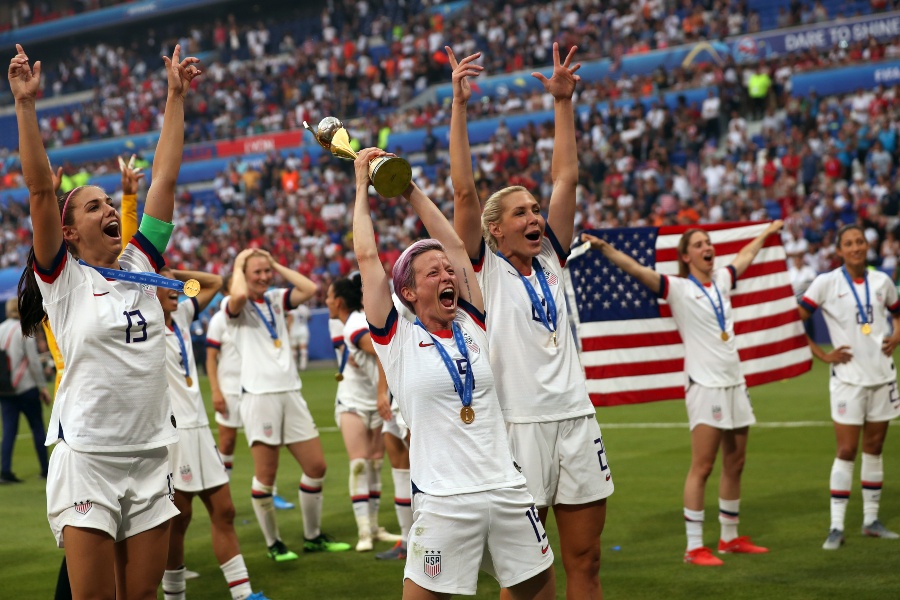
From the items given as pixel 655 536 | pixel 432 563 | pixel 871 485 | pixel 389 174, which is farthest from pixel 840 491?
pixel 389 174

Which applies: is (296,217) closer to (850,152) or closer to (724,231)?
(850,152)

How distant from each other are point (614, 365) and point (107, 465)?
497 cm

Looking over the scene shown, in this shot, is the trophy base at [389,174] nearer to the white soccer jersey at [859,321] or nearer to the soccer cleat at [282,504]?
the white soccer jersey at [859,321]

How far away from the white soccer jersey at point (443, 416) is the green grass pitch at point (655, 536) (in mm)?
3307

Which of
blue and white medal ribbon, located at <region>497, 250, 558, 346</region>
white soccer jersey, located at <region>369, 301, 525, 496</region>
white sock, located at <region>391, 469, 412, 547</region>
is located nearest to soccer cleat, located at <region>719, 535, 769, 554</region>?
white sock, located at <region>391, 469, 412, 547</region>

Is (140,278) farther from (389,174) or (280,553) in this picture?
(280,553)

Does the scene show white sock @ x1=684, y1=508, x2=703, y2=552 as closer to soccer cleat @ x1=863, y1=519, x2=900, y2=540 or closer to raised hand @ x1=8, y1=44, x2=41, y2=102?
soccer cleat @ x1=863, y1=519, x2=900, y2=540

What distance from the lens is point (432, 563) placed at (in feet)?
13.7

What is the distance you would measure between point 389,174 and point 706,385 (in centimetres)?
431

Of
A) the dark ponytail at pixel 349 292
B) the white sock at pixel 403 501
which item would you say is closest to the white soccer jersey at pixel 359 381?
the dark ponytail at pixel 349 292

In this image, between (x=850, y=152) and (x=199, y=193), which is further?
(x=199, y=193)

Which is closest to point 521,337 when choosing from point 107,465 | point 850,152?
point 107,465

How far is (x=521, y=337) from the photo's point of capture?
5117 millimetres

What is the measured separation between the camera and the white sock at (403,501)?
8.55 metres
